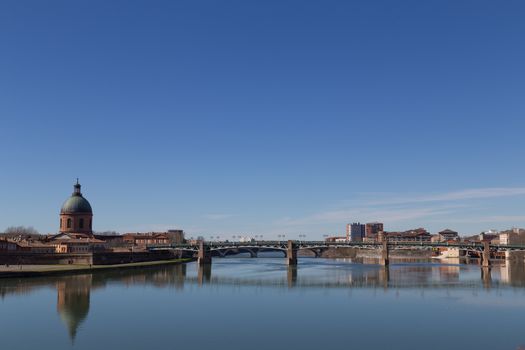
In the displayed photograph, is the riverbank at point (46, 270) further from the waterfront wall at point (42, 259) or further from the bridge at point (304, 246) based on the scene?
the bridge at point (304, 246)

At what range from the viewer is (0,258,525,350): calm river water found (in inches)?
1340

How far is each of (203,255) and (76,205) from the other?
34648 millimetres

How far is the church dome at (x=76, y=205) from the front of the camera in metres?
135

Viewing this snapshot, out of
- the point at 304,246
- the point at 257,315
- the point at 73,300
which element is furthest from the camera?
the point at 304,246

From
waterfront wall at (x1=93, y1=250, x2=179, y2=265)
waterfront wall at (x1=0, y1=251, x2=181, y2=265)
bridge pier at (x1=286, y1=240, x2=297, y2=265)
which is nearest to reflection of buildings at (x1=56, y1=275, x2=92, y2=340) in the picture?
waterfront wall at (x1=0, y1=251, x2=181, y2=265)

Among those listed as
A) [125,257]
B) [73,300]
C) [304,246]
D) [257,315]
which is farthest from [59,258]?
[304,246]

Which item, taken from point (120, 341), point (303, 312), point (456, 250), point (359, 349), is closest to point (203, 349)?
point (120, 341)

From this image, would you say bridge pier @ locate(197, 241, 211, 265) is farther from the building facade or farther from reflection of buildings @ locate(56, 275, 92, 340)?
reflection of buildings @ locate(56, 275, 92, 340)

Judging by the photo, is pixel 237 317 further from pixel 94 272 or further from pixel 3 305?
pixel 94 272

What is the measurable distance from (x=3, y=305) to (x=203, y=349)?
79.7 ft

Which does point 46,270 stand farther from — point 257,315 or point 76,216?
point 76,216

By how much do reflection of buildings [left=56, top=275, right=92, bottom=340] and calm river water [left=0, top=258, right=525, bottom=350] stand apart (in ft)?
0.29

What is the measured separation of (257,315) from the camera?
4531 centimetres

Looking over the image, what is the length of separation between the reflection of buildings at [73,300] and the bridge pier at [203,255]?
188 feet
